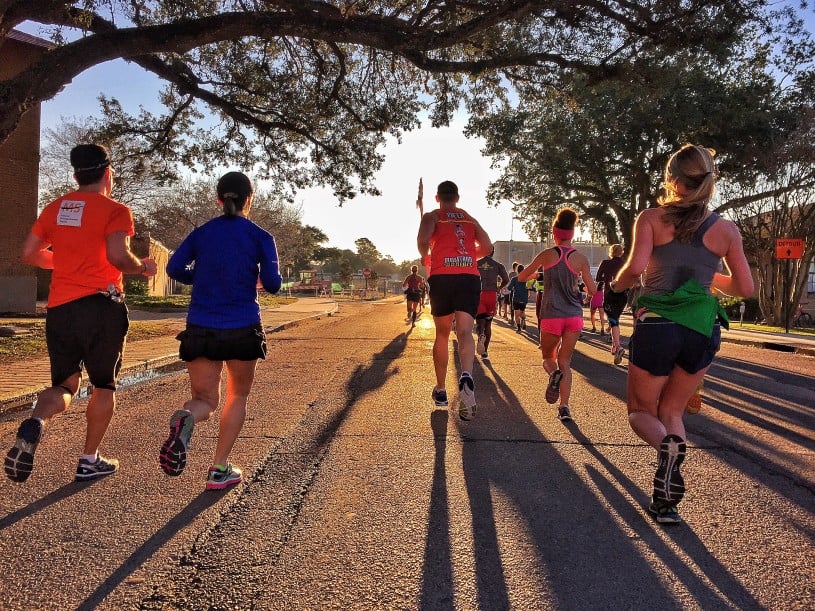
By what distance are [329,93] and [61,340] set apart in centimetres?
1333

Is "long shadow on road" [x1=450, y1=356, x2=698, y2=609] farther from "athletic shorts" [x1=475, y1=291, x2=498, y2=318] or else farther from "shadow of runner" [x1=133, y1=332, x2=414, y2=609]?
"athletic shorts" [x1=475, y1=291, x2=498, y2=318]

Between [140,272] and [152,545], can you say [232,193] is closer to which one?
[140,272]

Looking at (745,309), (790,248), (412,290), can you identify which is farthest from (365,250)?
(790,248)

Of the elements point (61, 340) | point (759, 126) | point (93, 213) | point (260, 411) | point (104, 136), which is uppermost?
point (759, 126)

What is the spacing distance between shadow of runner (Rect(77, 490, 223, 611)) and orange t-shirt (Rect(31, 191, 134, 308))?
140cm

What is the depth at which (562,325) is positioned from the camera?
19.3ft

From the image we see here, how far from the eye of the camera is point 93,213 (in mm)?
3570

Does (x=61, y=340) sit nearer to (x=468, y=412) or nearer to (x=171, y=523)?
(x=171, y=523)

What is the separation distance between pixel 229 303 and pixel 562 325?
3.50 m

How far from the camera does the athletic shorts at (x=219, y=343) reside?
136 inches

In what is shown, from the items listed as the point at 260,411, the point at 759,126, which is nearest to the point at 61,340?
the point at 260,411

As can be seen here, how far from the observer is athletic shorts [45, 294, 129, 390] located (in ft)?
11.6

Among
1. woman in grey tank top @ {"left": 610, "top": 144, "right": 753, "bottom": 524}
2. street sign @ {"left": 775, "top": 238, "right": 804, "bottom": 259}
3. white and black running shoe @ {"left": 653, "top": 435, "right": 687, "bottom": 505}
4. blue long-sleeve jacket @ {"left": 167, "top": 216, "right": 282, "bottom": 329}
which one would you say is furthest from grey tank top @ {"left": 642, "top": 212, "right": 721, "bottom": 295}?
street sign @ {"left": 775, "top": 238, "right": 804, "bottom": 259}

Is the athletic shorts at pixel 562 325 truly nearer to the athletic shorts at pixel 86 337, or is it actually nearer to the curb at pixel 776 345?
the athletic shorts at pixel 86 337
